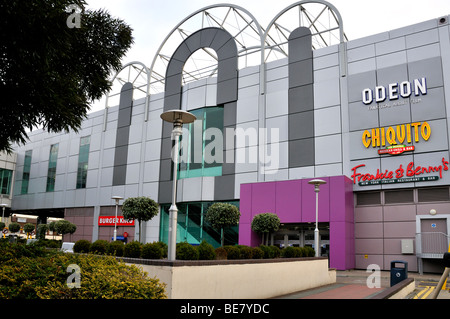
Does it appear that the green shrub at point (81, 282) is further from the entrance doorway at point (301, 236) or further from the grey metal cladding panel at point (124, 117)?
the grey metal cladding panel at point (124, 117)

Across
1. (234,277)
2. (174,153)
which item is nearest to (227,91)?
(174,153)

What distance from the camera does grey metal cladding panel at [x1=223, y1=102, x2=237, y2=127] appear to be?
29.8m

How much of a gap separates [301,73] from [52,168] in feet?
106

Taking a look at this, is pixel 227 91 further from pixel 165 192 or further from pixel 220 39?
pixel 165 192

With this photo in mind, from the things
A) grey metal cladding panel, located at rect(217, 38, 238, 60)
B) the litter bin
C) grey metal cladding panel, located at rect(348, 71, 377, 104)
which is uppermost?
grey metal cladding panel, located at rect(217, 38, 238, 60)

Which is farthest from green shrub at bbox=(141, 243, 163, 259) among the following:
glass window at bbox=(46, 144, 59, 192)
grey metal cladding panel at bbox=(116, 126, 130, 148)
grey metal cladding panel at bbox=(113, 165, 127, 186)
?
glass window at bbox=(46, 144, 59, 192)

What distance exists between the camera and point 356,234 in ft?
77.8

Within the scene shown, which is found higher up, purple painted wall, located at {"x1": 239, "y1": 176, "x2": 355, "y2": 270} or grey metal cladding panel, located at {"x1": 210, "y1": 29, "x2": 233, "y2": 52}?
grey metal cladding panel, located at {"x1": 210, "y1": 29, "x2": 233, "y2": 52}

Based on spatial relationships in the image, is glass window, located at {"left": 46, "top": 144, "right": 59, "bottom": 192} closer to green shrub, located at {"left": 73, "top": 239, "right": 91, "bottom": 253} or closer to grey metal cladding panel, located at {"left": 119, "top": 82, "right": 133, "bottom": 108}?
grey metal cladding panel, located at {"left": 119, "top": 82, "right": 133, "bottom": 108}

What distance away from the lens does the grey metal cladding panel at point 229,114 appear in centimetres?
2978

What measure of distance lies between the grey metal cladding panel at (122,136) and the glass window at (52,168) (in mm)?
11791

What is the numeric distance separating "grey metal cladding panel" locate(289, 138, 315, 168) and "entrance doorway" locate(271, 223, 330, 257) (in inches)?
159

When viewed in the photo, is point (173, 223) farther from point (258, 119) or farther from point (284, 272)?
point (258, 119)
